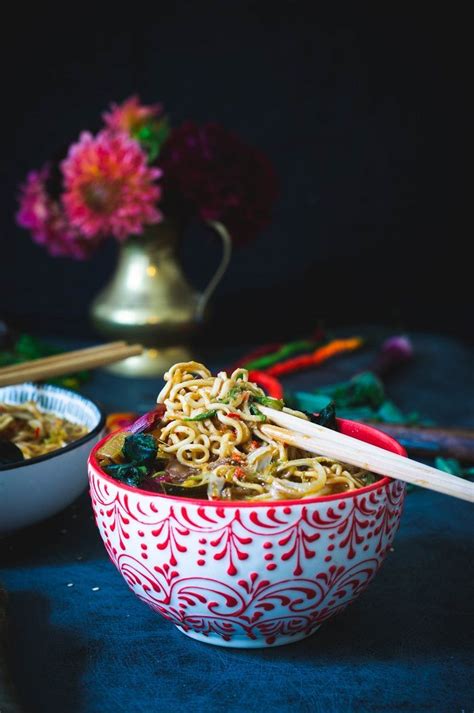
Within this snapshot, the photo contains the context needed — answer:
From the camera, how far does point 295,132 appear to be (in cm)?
351

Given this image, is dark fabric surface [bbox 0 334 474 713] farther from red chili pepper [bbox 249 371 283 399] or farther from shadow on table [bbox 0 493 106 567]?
red chili pepper [bbox 249 371 283 399]

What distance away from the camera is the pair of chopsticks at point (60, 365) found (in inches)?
57.3

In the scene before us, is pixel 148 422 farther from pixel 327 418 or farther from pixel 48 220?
pixel 48 220

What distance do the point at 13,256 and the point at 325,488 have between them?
3.00 metres

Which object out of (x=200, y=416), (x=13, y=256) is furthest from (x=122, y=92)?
(x=200, y=416)

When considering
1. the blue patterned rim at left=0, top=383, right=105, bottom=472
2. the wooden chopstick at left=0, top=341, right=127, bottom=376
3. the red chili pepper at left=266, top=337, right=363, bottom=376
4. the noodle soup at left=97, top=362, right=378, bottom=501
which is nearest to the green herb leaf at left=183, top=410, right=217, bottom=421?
the noodle soup at left=97, top=362, right=378, bottom=501

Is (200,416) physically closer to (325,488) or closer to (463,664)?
(325,488)

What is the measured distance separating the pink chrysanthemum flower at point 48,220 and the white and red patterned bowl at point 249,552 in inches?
69.9

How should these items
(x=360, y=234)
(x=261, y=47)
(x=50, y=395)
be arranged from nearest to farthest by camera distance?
(x=50, y=395) < (x=261, y=47) < (x=360, y=234)

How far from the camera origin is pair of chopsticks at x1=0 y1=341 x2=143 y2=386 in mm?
1455

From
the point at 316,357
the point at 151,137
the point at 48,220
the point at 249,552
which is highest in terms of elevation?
the point at 151,137

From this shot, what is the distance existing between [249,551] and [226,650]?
21cm

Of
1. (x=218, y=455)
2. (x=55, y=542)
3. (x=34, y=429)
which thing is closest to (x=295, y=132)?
(x=34, y=429)

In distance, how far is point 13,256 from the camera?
3717 mm
